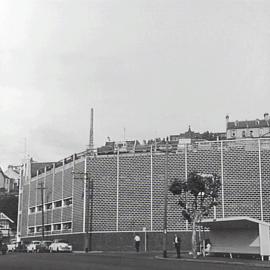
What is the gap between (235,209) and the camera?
67000 millimetres

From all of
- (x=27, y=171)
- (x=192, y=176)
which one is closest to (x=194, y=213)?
(x=192, y=176)

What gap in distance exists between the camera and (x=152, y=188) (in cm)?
7038

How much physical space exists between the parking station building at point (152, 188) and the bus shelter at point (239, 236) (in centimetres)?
2164

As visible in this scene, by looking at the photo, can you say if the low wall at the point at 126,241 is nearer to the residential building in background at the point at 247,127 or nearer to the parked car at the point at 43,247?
the parked car at the point at 43,247

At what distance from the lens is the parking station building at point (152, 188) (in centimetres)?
6750

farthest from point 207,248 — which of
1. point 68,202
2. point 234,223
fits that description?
point 68,202

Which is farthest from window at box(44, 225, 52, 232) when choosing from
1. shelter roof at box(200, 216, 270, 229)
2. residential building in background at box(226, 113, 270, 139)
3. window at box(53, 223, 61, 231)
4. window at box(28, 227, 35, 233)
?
residential building in background at box(226, 113, 270, 139)

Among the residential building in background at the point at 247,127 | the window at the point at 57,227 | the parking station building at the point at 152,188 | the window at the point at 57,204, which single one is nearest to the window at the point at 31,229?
the window at the point at 57,204

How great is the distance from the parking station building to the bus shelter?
2164 cm

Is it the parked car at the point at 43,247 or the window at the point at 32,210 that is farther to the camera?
the window at the point at 32,210

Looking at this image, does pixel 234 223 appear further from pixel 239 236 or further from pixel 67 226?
pixel 67 226

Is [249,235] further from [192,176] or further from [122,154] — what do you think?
[122,154]

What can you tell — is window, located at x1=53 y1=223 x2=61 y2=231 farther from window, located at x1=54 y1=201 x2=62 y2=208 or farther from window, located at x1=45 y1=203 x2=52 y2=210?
window, located at x1=45 y1=203 x2=52 y2=210

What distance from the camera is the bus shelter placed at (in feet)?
125
